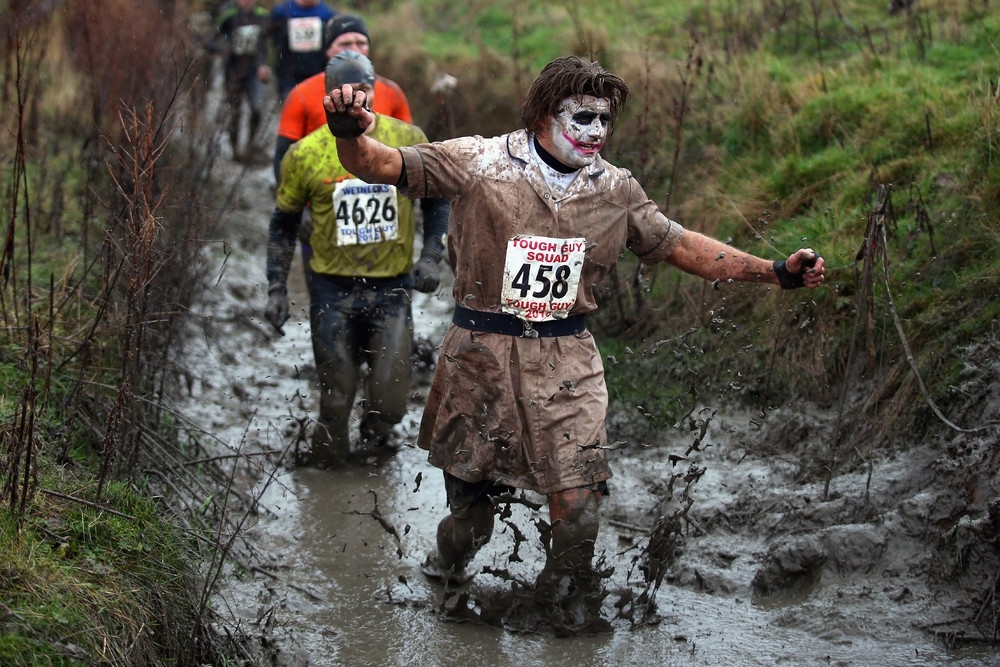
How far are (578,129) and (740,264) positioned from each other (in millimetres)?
839

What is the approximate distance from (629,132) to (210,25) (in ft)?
24.9

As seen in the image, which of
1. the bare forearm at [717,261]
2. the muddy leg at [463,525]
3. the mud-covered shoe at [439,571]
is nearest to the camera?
the bare forearm at [717,261]

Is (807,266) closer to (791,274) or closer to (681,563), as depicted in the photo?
(791,274)

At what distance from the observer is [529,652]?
460 cm

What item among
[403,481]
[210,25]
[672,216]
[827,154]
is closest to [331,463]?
[403,481]

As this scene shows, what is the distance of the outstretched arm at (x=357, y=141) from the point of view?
13.0ft

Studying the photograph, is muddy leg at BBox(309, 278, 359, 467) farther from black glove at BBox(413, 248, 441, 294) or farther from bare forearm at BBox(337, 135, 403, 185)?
bare forearm at BBox(337, 135, 403, 185)

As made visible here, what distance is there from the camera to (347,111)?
3984 mm

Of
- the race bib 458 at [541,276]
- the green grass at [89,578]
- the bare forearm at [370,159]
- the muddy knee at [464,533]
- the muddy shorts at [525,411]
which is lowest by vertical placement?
the muddy knee at [464,533]

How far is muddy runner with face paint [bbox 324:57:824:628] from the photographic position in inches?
175

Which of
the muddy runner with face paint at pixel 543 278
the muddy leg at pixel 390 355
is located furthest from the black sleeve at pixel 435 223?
the muddy runner with face paint at pixel 543 278

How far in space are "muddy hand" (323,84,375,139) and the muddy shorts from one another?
96cm

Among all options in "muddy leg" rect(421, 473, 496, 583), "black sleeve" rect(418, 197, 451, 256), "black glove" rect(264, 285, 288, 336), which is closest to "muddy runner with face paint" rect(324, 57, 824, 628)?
"muddy leg" rect(421, 473, 496, 583)

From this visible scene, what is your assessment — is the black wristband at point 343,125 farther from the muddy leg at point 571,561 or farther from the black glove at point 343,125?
the muddy leg at point 571,561
